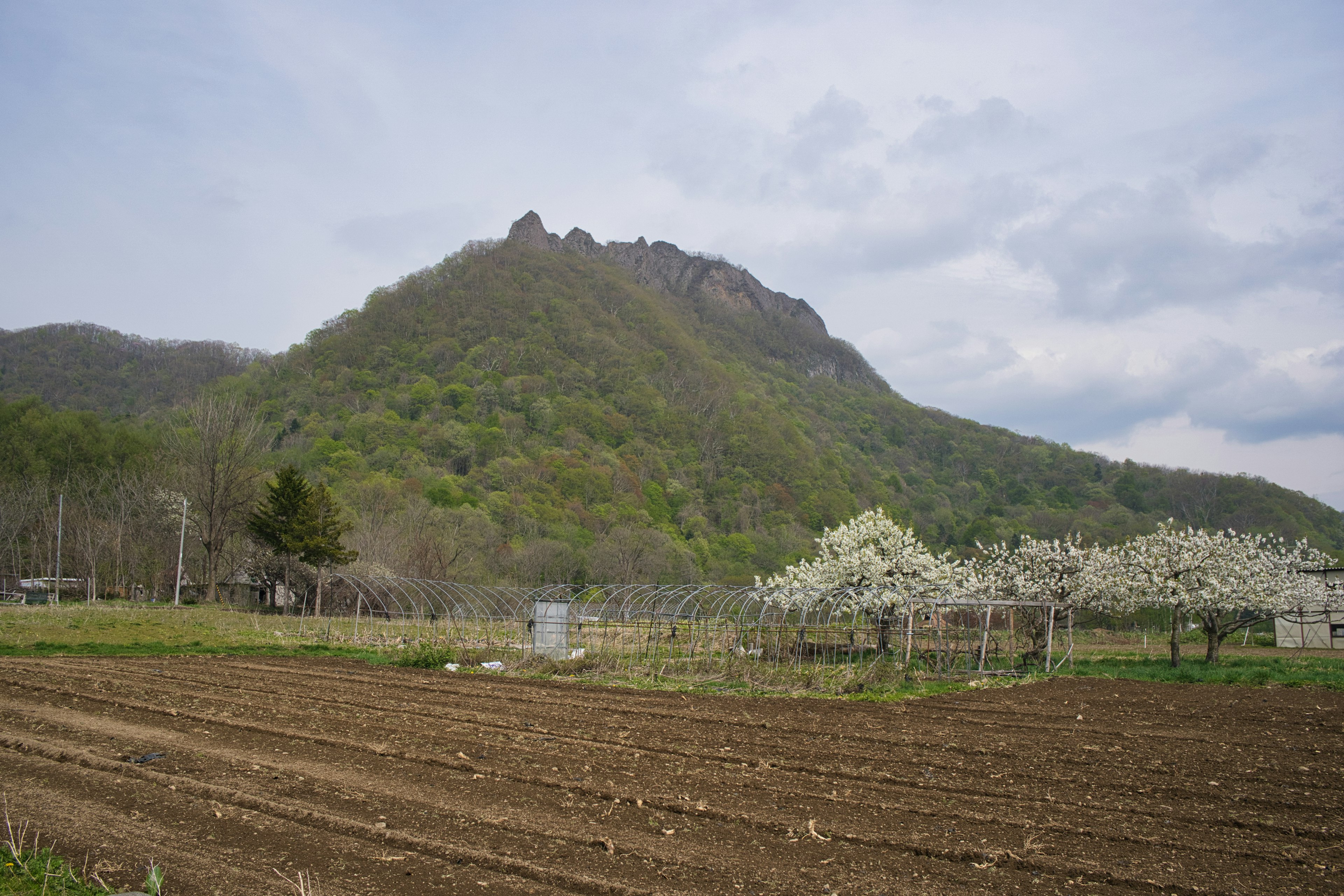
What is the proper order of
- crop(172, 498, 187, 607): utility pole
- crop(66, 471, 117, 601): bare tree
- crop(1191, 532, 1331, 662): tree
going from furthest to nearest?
crop(66, 471, 117, 601): bare tree
crop(172, 498, 187, 607): utility pole
crop(1191, 532, 1331, 662): tree

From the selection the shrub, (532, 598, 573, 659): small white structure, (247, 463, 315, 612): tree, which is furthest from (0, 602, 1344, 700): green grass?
(247, 463, 315, 612): tree

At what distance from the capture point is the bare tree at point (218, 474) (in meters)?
41.1

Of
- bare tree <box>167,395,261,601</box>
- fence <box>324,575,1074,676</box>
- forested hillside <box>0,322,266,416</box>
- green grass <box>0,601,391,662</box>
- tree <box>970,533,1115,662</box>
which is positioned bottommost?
green grass <box>0,601,391,662</box>

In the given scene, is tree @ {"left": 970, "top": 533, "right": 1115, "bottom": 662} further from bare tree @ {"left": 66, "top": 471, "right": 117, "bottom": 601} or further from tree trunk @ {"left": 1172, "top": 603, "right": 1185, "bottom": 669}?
bare tree @ {"left": 66, "top": 471, "right": 117, "bottom": 601}

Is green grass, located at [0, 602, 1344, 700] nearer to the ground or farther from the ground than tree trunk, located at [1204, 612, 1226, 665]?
nearer to the ground

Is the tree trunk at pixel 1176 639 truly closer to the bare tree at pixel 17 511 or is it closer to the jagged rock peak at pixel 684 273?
the bare tree at pixel 17 511

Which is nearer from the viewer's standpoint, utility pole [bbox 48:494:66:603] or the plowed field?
the plowed field

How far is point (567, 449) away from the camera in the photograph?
242 ft

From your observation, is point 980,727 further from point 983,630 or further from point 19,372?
point 19,372

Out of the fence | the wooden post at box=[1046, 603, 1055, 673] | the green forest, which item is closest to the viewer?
the fence

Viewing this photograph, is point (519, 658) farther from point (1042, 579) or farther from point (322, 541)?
→ point (1042, 579)

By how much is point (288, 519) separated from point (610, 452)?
136 ft

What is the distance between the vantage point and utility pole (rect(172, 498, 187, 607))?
36156 millimetres

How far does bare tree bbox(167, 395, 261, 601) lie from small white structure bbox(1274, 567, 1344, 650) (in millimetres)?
48012
